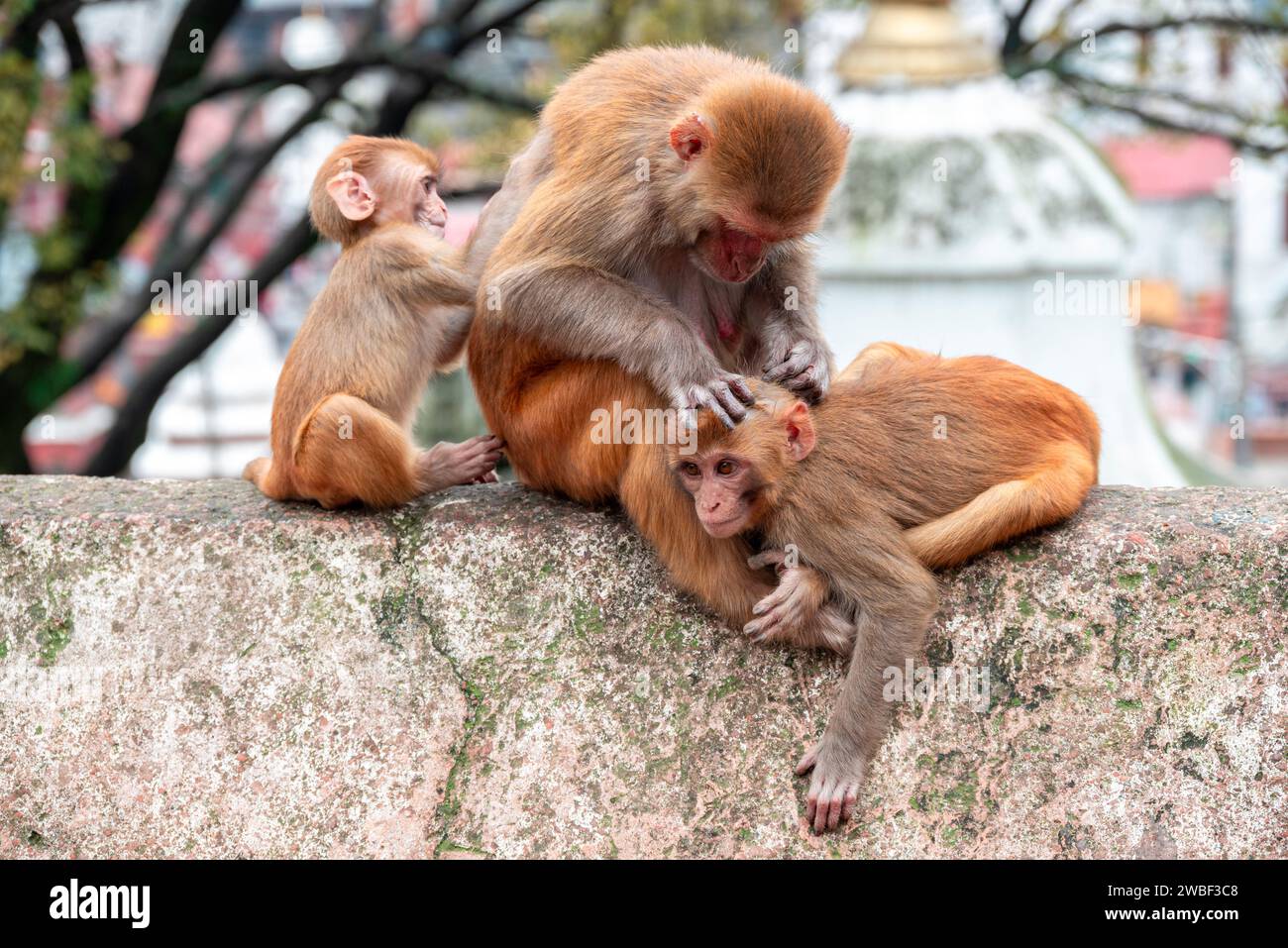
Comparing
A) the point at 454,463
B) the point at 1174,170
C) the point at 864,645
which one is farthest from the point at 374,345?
the point at 1174,170

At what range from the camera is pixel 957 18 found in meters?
8.50

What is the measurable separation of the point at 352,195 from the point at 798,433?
164 centimetres

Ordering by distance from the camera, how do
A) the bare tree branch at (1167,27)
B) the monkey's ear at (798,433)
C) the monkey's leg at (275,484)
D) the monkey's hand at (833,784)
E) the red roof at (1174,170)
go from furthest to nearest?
the red roof at (1174,170) → the bare tree branch at (1167,27) → the monkey's leg at (275,484) → the monkey's ear at (798,433) → the monkey's hand at (833,784)

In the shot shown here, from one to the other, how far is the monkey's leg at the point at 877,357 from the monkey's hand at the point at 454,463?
0.97 meters

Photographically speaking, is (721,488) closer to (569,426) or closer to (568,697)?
(569,426)

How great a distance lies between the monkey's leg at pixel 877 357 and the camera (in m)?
3.95

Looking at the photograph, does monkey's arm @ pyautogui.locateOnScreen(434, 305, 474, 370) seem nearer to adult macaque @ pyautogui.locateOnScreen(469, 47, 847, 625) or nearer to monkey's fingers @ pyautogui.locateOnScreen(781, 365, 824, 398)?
adult macaque @ pyautogui.locateOnScreen(469, 47, 847, 625)

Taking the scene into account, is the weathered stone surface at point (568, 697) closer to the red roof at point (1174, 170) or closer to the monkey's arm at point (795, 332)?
the monkey's arm at point (795, 332)

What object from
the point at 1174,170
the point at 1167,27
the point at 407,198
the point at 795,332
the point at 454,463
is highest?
the point at 1167,27

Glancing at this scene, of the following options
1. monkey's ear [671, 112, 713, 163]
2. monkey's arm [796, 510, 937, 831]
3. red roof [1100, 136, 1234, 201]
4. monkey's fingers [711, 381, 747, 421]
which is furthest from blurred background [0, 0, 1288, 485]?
red roof [1100, 136, 1234, 201]

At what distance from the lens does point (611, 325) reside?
146 inches

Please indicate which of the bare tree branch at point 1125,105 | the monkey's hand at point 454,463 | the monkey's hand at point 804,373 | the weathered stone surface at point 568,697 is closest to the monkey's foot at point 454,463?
the monkey's hand at point 454,463

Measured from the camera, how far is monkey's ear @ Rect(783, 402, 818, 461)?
3.53m

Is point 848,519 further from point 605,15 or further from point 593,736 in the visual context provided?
point 605,15
